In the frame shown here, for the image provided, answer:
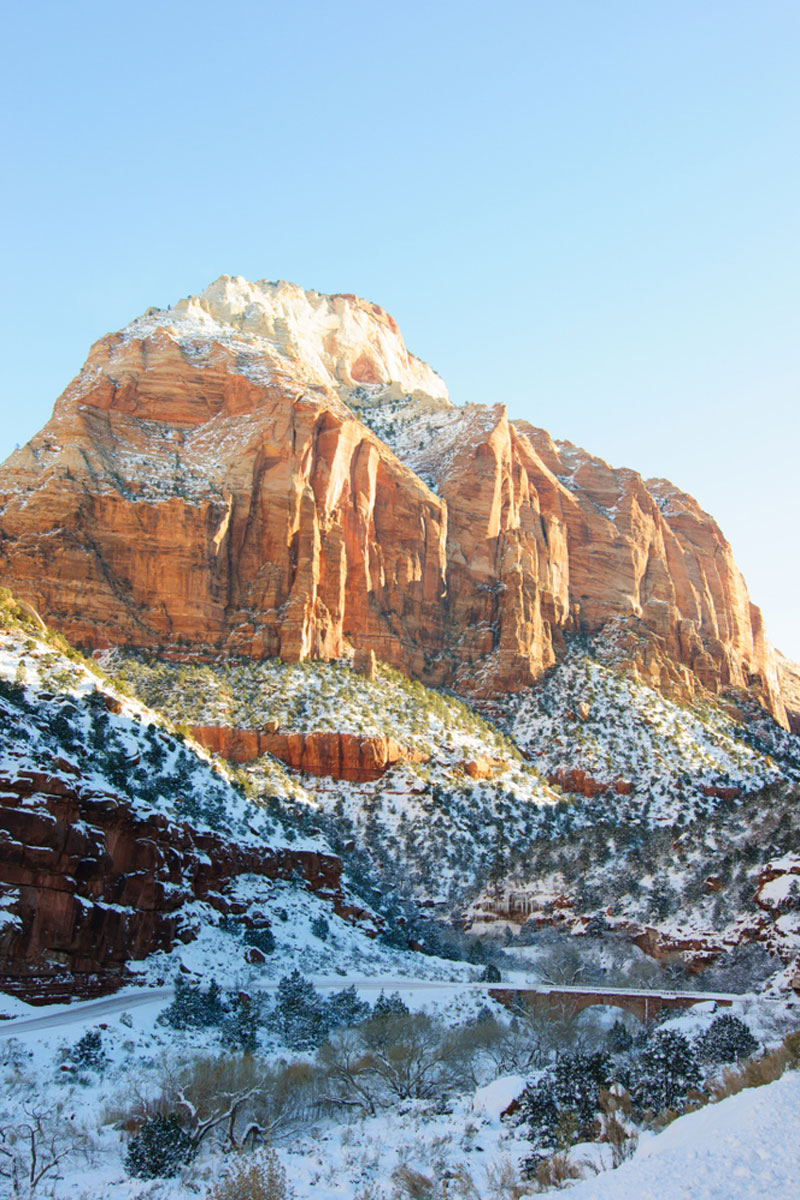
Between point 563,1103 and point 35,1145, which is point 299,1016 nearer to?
point 563,1103

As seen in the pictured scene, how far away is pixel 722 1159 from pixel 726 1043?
1385 centimetres

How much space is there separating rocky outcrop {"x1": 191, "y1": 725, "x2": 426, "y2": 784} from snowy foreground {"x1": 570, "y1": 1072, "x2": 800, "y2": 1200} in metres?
57.6

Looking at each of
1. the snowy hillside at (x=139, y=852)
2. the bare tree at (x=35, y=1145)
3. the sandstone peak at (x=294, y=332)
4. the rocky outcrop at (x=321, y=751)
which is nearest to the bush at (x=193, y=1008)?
the snowy hillside at (x=139, y=852)

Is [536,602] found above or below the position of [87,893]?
above

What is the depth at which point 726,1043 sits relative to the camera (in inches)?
1064

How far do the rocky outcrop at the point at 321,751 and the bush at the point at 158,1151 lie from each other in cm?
5101

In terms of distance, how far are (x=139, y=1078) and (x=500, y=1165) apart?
45.3ft

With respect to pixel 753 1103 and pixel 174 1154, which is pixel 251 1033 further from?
pixel 753 1103

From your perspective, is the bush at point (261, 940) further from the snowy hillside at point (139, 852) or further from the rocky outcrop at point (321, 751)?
the rocky outcrop at point (321, 751)

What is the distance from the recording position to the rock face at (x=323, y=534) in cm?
8388

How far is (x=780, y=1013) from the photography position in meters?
33.7

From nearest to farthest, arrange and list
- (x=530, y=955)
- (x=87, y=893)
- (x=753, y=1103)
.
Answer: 1. (x=753, y=1103)
2. (x=87, y=893)
3. (x=530, y=955)

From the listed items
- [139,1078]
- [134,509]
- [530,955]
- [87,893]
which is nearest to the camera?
[139,1078]

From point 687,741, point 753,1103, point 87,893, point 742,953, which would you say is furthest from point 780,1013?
point 687,741
